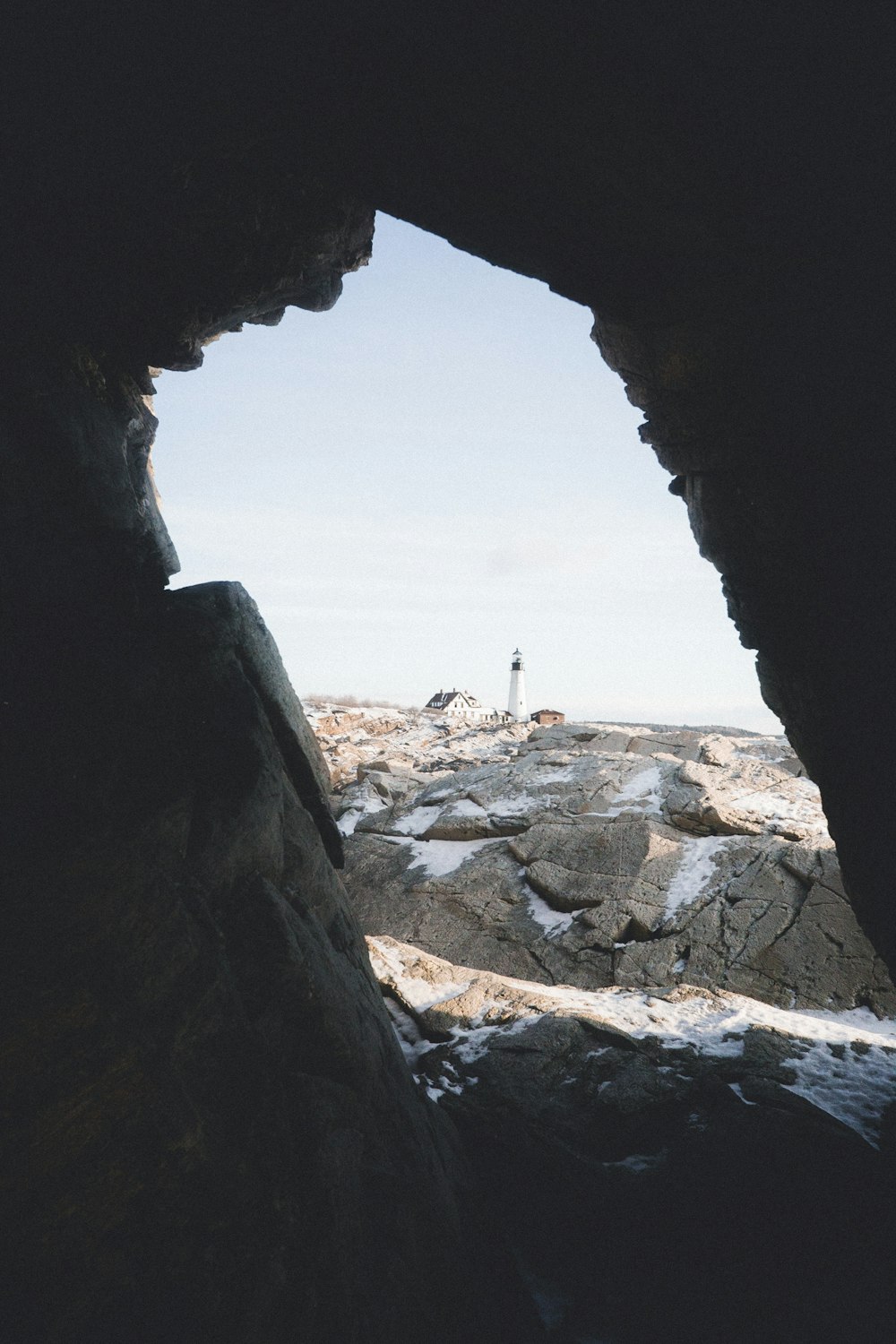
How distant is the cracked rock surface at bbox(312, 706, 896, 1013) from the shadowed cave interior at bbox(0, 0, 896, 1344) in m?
9.44

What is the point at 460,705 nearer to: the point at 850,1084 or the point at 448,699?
the point at 448,699

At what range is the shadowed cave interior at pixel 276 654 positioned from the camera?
3287mm

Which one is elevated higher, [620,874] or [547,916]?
[620,874]

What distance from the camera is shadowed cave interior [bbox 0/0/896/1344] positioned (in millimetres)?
3287

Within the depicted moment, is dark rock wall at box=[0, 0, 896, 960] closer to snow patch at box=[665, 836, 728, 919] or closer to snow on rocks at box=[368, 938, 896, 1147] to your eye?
snow on rocks at box=[368, 938, 896, 1147]

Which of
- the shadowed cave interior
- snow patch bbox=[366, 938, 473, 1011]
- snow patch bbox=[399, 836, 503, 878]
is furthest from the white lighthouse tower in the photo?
the shadowed cave interior

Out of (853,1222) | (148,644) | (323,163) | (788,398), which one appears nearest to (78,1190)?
(148,644)

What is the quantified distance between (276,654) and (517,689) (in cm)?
7915

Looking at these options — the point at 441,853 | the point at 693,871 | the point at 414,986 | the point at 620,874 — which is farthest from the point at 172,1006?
the point at 441,853

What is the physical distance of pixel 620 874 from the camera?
19.4 meters

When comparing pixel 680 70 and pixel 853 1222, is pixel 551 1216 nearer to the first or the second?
pixel 853 1222

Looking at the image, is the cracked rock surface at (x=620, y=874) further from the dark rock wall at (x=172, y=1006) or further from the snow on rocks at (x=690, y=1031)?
the dark rock wall at (x=172, y=1006)

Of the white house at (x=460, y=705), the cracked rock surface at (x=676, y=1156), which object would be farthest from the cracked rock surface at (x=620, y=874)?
the white house at (x=460, y=705)

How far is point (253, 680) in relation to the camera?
6.68m
